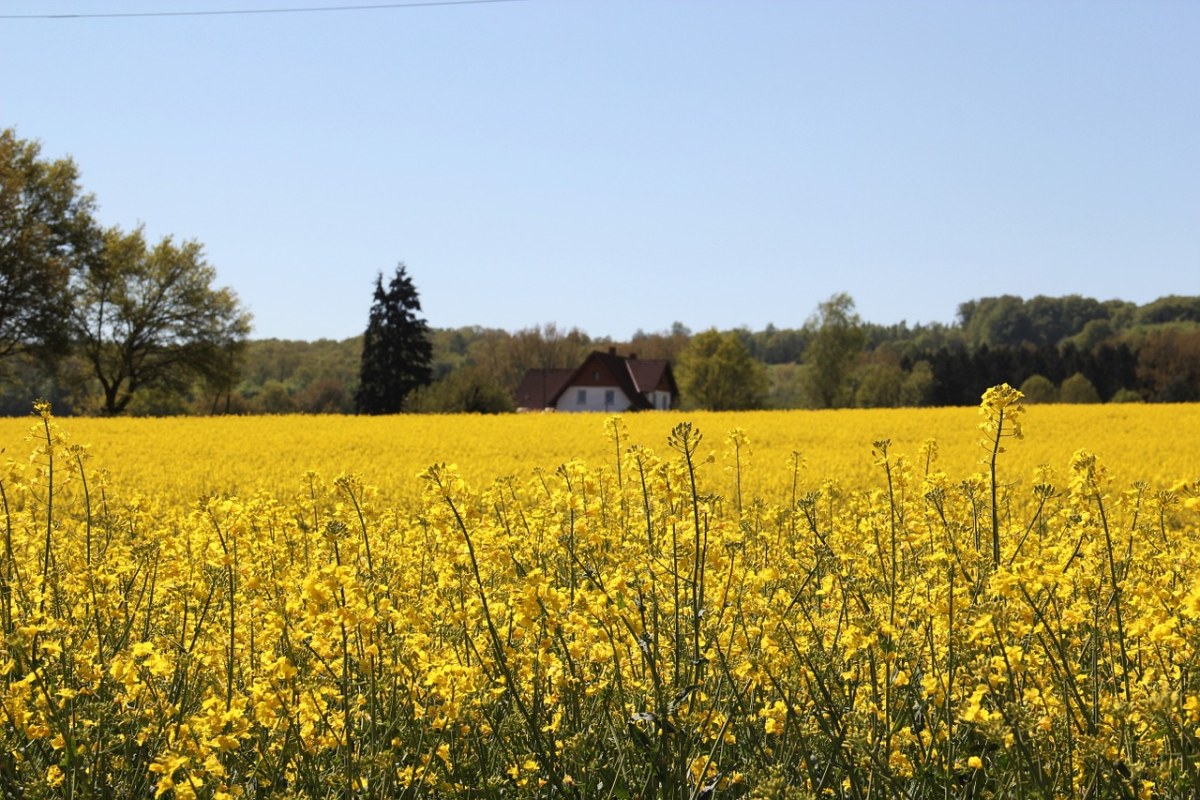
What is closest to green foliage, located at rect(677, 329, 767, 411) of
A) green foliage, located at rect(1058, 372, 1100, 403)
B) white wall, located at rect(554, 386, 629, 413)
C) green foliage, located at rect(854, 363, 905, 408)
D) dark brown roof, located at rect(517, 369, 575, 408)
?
white wall, located at rect(554, 386, 629, 413)

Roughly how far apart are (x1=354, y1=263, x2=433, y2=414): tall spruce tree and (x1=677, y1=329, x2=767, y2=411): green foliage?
2459 cm

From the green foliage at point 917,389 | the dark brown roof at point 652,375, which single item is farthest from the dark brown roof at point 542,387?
the green foliage at point 917,389

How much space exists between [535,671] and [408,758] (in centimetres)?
63

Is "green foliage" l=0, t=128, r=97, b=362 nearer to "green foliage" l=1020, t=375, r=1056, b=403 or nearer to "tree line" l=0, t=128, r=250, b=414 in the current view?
"tree line" l=0, t=128, r=250, b=414

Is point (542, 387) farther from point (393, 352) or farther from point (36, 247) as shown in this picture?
point (36, 247)

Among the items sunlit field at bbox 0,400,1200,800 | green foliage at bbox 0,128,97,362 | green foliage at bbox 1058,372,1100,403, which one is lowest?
sunlit field at bbox 0,400,1200,800

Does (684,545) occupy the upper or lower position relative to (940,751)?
upper

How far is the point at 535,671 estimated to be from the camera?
3.65m

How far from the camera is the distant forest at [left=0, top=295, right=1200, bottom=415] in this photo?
57.0 metres

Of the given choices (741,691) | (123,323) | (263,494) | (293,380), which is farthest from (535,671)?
(293,380)

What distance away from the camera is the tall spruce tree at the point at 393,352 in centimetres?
5991

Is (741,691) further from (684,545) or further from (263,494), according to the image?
(263,494)

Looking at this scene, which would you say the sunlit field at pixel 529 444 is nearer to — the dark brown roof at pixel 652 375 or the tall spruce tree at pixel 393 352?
the tall spruce tree at pixel 393 352

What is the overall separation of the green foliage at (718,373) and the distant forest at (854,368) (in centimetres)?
112
